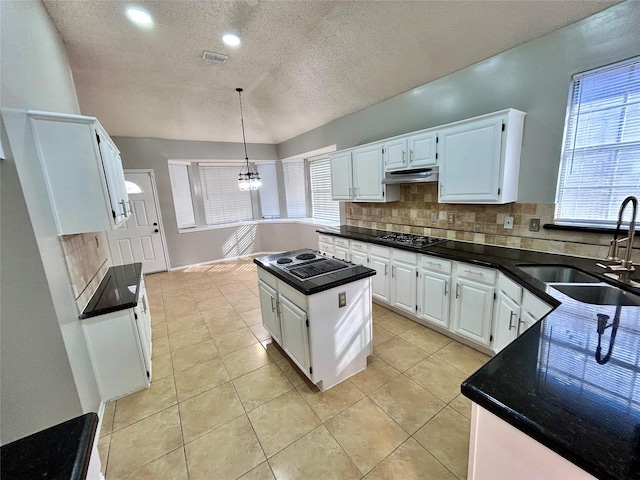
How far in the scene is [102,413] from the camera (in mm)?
2045

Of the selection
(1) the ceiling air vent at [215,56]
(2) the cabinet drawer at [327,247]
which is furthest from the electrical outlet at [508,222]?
(1) the ceiling air vent at [215,56]

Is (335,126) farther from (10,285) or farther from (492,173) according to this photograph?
(10,285)

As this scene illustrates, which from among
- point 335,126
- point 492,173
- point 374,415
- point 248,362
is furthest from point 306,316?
point 335,126

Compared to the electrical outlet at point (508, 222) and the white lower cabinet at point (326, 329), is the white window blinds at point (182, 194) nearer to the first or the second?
the white lower cabinet at point (326, 329)

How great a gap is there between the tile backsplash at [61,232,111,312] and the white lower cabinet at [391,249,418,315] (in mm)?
2938

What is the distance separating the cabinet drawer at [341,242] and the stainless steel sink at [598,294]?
2460 mm

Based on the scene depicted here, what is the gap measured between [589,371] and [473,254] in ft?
5.69

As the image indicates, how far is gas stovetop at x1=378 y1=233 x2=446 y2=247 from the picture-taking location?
3.06 m

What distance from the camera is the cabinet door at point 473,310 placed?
2359 millimetres

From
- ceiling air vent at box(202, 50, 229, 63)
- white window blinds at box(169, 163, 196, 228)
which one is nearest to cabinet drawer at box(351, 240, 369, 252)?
ceiling air vent at box(202, 50, 229, 63)

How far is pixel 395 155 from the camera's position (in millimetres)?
3248

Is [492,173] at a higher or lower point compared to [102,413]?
higher

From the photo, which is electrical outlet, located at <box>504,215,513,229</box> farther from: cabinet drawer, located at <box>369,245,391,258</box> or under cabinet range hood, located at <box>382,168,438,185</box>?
cabinet drawer, located at <box>369,245,391,258</box>

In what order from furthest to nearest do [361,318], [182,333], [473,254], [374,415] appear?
[182,333] → [473,254] → [361,318] → [374,415]
